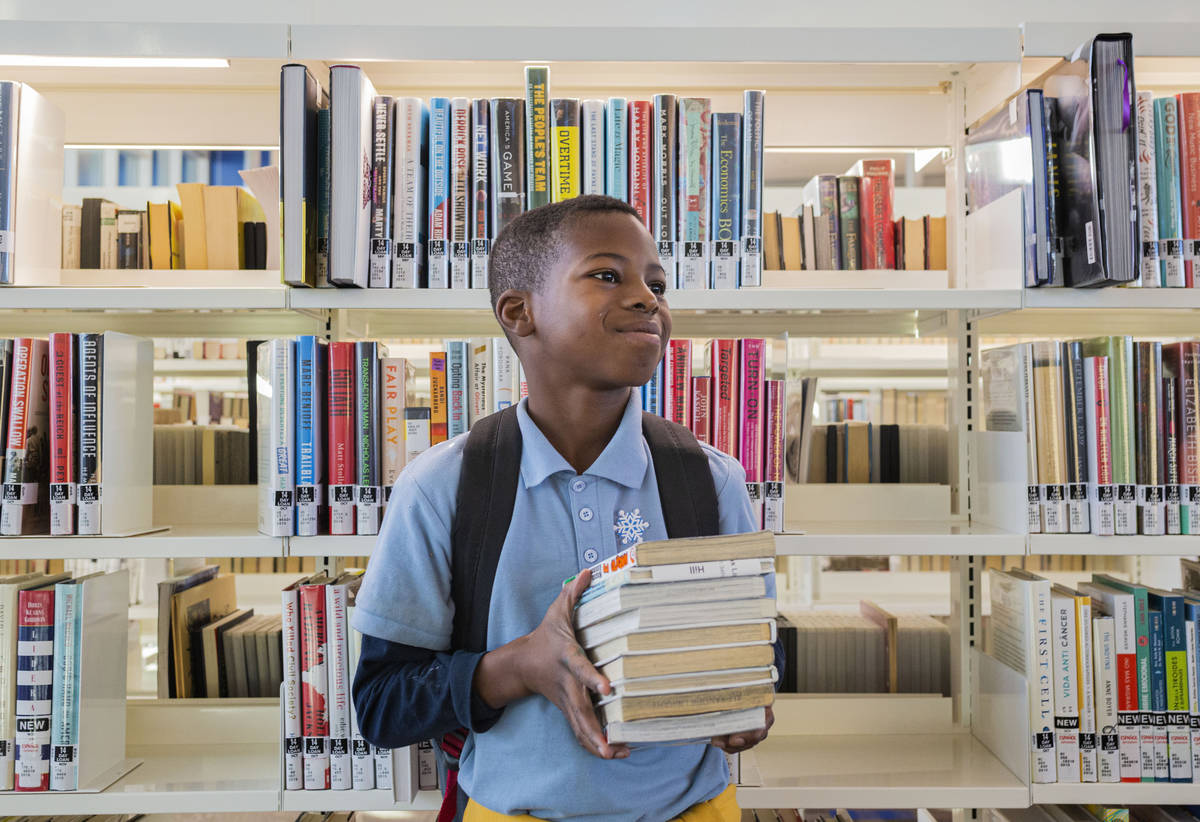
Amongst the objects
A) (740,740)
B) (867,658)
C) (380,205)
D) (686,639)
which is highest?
(380,205)

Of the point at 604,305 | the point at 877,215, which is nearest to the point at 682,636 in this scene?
the point at 604,305

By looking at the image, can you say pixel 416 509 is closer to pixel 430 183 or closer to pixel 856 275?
pixel 430 183

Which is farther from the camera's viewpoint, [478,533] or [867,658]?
[867,658]

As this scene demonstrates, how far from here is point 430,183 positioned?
1422 mm

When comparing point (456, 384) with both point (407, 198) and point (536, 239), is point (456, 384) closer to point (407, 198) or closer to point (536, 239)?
point (407, 198)

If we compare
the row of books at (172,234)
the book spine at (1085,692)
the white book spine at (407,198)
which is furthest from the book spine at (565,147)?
the book spine at (1085,692)

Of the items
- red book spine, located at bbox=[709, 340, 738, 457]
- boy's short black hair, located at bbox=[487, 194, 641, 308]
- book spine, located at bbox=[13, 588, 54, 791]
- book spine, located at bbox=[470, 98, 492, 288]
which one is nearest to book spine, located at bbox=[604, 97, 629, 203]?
book spine, located at bbox=[470, 98, 492, 288]

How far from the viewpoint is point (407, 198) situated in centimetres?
141

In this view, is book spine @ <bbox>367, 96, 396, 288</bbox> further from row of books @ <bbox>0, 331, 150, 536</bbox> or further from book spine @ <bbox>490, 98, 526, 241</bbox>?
row of books @ <bbox>0, 331, 150, 536</bbox>

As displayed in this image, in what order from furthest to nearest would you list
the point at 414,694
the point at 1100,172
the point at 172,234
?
the point at 172,234 < the point at 1100,172 < the point at 414,694

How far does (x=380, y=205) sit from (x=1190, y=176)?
140 cm

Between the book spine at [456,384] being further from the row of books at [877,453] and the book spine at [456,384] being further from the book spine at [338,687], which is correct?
the row of books at [877,453]

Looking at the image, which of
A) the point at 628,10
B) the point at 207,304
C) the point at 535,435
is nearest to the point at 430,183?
the point at 207,304

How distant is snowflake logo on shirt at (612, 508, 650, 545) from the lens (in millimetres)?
920
